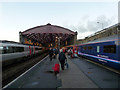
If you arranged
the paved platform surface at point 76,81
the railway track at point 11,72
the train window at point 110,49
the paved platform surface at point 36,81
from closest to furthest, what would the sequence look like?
1. the paved platform surface at point 76,81
2. the paved platform surface at point 36,81
3. the railway track at point 11,72
4. the train window at point 110,49

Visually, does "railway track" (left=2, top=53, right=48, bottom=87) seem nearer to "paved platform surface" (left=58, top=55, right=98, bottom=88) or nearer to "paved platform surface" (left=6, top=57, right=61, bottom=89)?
"paved platform surface" (left=6, top=57, right=61, bottom=89)

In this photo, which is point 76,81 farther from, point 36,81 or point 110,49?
point 110,49

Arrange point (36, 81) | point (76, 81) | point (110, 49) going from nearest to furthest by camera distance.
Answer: point (76, 81)
point (36, 81)
point (110, 49)

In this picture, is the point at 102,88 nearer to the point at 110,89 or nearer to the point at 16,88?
the point at 110,89

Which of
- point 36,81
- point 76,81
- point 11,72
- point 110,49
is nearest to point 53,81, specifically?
point 36,81

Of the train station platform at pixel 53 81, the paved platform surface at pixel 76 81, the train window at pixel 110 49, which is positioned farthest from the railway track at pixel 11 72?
the train window at pixel 110 49

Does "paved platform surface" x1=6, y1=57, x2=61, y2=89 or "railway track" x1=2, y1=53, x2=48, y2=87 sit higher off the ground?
"paved platform surface" x1=6, y1=57, x2=61, y2=89

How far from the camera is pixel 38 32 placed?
62094mm

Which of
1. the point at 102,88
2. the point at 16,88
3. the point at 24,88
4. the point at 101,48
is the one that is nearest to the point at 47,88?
the point at 24,88

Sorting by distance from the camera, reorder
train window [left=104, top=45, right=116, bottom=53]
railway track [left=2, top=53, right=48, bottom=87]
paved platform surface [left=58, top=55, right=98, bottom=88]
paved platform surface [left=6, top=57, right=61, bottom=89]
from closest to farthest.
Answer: paved platform surface [left=58, top=55, right=98, bottom=88] < paved platform surface [left=6, top=57, right=61, bottom=89] < railway track [left=2, top=53, right=48, bottom=87] < train window [left=104, top=45, right=116, bottom=53]

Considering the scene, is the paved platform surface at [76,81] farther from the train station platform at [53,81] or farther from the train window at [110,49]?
the train window at [110,49]

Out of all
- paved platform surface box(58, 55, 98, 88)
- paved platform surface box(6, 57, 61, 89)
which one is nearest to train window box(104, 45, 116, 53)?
paved platform surface box(58, 55, 98, 88)

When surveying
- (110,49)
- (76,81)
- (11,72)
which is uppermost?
(110,49)

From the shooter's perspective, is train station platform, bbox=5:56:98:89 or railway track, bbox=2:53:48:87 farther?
railway track, bbox=2:53:48:87
